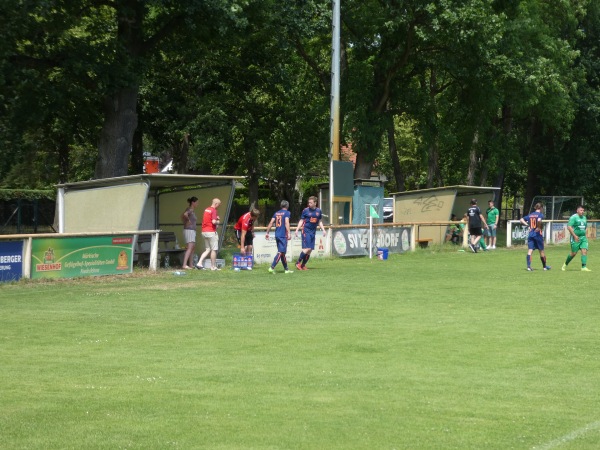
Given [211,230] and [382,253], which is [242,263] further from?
[382,253]

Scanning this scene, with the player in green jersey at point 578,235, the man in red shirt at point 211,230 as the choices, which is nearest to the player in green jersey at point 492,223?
the player in green jersey at point 578,235

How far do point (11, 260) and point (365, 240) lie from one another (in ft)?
45.3

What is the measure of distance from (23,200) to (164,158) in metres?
19.7

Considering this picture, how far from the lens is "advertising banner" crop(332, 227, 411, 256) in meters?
31.3

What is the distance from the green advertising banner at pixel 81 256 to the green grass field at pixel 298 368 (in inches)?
60.9

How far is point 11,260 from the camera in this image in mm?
21125

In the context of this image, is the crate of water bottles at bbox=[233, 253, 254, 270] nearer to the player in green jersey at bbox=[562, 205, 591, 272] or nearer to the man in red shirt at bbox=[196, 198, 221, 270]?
the man in red shirt at bbox=[196, 198, 221, 270]

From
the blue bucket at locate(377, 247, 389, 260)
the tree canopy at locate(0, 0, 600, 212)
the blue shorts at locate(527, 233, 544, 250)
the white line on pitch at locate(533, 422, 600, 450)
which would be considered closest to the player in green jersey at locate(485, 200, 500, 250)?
the tree canopy at locate(0, 0, 600, 212)

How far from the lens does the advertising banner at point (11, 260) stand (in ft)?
68.8

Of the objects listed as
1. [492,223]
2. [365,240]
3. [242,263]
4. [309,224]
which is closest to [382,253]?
[365,240]

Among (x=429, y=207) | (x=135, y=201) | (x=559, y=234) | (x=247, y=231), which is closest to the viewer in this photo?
(x=135, y=201)

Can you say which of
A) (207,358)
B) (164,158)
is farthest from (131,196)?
(164,158)

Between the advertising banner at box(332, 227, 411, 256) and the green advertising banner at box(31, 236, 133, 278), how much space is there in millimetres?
9059

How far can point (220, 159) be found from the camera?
43.0 metres
